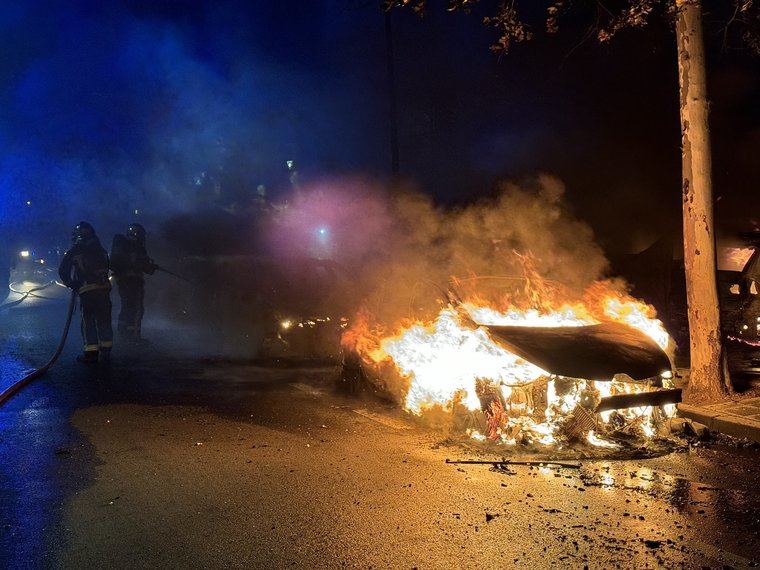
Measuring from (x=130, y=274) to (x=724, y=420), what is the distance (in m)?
11.2

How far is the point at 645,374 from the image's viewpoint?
5.38 meters

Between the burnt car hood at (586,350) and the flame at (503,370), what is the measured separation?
14 centimetres

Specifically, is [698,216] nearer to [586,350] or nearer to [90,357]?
[586,350]

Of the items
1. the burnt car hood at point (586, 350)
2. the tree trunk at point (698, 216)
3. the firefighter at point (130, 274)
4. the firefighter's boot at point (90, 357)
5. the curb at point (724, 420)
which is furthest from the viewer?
the firefighter at point (130, 274)

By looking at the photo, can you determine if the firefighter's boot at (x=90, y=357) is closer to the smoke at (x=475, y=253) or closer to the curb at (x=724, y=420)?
the smoke at (x=475, y=253)

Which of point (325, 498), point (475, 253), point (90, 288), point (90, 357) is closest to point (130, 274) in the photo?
point (90, 288)

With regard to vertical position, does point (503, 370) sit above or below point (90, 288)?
below

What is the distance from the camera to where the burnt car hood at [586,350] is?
17.0 feet

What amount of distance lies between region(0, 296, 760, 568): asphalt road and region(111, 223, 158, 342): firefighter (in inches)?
223

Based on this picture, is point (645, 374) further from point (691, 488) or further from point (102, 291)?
point (102, 291)

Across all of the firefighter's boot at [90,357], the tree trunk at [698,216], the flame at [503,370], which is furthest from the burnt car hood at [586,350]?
the firefighter's boot at [90,357]

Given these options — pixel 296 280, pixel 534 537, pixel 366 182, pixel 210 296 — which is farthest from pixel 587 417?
pixel 366 182

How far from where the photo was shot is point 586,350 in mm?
5523

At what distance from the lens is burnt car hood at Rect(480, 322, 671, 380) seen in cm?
518
